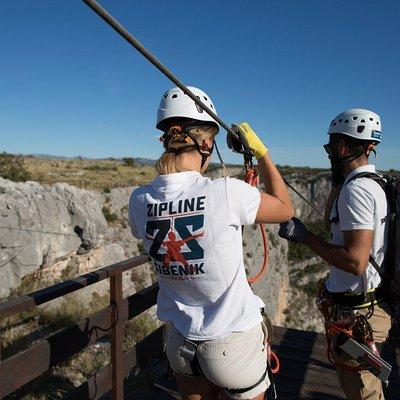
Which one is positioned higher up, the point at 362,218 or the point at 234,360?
the point at 362,218

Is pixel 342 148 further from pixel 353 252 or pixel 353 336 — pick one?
pixel 353 336

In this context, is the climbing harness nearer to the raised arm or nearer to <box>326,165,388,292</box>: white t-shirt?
<box>326,165,388,292</box>: white t-shirt

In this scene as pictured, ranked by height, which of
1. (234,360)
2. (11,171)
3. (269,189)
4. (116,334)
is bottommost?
(116,334)

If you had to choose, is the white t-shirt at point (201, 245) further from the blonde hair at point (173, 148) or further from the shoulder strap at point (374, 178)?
the shoulder strap at point (374, 178)

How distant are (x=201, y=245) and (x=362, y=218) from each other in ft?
3.69

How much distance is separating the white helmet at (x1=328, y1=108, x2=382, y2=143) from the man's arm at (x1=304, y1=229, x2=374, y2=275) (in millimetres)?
769

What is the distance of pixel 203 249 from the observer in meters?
1.81

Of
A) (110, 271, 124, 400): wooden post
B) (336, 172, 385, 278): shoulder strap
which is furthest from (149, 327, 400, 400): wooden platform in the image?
(336, 172, 385, 278): shoulder strap

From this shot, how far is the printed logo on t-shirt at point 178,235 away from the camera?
5.92 ft

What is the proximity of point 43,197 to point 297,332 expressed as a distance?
9.12 metres

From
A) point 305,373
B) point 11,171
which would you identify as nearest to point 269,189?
point 305,373

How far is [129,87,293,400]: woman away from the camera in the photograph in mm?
1811

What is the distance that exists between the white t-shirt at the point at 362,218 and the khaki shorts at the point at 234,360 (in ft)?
2.97

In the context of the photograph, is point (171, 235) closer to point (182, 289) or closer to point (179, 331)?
point (182, 289)
